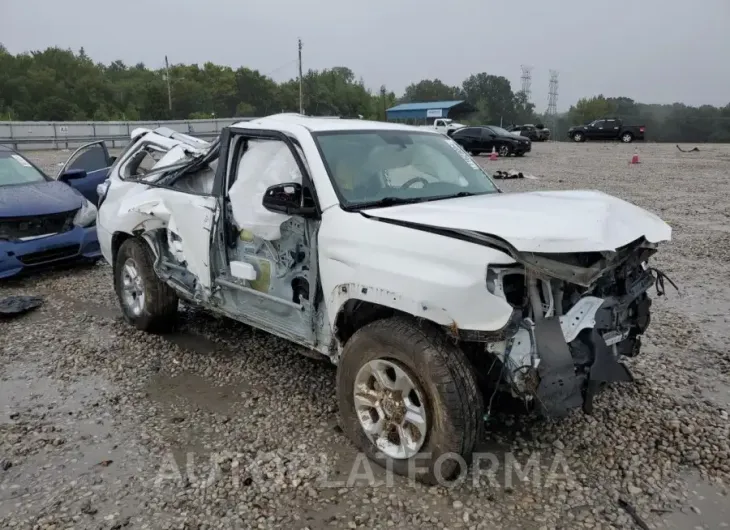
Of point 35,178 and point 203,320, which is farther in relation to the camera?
point 35,178

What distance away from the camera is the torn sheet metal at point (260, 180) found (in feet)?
13.5

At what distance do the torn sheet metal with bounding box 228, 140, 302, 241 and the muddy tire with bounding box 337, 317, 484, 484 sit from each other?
3.69 feet

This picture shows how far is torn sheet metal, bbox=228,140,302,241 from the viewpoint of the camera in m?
4.10

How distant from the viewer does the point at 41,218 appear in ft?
24.5

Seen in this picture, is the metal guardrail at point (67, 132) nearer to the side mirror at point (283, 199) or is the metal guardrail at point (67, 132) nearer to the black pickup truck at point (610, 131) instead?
the black pickup truck at point (610, 131)

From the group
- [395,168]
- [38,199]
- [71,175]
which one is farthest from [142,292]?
[71,175]

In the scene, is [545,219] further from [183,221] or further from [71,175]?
[71,175]

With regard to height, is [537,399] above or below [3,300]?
above

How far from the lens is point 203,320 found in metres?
6.06

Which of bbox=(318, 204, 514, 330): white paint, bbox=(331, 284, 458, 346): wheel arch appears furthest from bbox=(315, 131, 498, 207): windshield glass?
bbox=(331, 284, 458, 346): wheel arch

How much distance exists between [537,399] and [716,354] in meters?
2.88

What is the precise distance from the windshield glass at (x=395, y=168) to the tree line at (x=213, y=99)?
155ft

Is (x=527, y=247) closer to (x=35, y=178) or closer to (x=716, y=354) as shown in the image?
(x=716, y=354)

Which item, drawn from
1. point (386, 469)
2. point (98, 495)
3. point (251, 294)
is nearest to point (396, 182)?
point (251, 294)
